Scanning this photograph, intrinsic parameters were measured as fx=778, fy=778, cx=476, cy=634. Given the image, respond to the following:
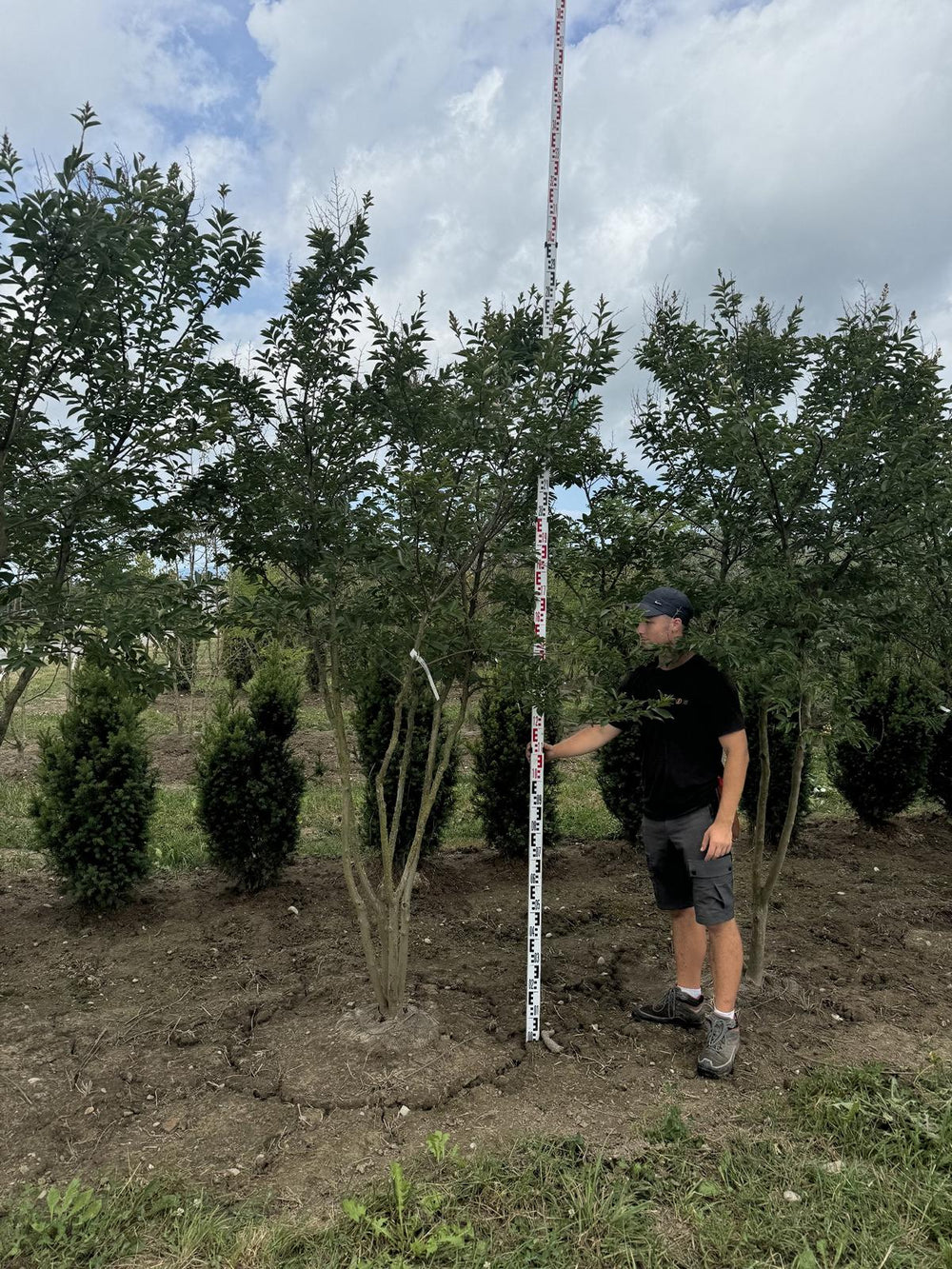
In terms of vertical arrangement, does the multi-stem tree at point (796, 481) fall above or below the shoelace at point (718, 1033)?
above

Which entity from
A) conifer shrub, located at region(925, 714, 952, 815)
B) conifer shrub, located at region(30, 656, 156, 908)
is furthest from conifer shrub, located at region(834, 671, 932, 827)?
conifer shrub, located at region(30, 656, 156, 908)

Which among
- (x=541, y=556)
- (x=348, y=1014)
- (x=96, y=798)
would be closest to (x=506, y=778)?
(x=348, y=1014)

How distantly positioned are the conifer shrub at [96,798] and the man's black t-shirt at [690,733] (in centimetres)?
314

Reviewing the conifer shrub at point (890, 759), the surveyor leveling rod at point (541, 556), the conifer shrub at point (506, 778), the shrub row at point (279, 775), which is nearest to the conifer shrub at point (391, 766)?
→ the shrub row at point (279, 775)

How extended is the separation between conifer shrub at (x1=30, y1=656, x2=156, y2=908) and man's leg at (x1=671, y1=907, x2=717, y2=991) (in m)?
3.26

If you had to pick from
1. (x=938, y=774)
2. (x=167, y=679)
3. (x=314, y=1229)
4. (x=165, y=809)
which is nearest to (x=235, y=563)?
(x=167, y=679)

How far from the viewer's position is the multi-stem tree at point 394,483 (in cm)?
309

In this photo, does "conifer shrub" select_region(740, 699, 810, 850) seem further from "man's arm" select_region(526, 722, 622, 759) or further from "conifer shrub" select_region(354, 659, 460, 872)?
"man's arm" select_region(526, 722, 622, 759)

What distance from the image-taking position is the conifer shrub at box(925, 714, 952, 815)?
22.8 feet

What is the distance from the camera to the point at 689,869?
3.31 metres

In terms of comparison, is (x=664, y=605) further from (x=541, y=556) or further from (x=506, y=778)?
(x=506, y=778)

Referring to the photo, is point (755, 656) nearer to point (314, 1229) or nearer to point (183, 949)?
point (314, 1229)

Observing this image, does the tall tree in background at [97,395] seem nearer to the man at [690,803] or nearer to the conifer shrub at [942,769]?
the man at [690,803]

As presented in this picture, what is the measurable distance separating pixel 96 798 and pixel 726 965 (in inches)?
147
